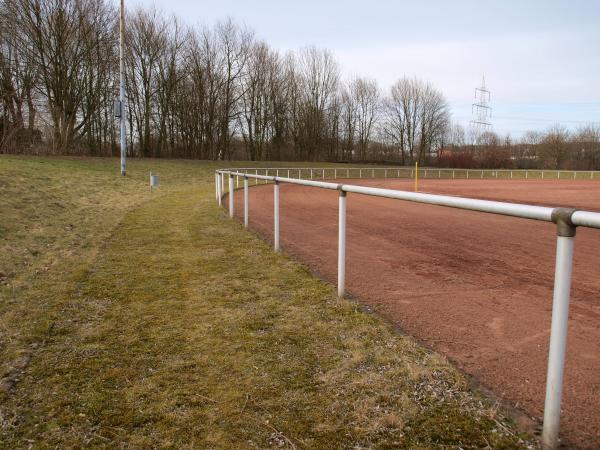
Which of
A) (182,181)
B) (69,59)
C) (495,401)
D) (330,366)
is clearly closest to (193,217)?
(330,366)

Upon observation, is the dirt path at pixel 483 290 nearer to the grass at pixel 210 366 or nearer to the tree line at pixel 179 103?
the grass at pixel 210 366

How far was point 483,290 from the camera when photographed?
530 centimetres

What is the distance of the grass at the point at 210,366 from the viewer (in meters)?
2.40

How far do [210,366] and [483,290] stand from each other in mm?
3464

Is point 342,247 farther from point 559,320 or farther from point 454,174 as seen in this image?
point 454,174

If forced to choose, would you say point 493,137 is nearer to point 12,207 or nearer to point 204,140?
point 204,140

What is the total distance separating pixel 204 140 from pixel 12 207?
44.5m

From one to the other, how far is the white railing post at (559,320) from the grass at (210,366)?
0.47ft

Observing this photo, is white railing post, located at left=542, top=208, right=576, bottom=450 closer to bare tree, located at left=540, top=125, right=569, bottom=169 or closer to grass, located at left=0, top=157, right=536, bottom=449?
grass, located at left=0, top=157, right=536, bottom=449

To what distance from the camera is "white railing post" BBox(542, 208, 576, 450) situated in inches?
82.1

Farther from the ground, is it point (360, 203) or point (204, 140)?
point (204, 140)

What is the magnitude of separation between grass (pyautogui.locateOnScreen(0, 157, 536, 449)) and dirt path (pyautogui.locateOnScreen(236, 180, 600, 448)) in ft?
1.23

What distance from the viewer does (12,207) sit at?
10.3 meters

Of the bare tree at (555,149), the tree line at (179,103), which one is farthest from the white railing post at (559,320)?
the bare tree at (555,149)
